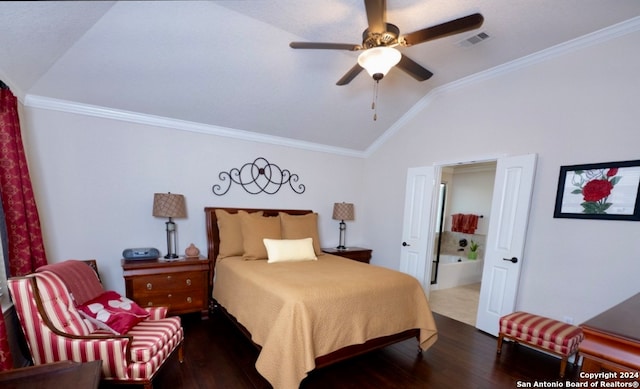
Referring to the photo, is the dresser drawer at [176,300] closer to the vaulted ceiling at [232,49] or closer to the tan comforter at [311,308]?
the tan comforter at [311,308]

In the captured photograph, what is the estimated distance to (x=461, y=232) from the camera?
18.9 ft

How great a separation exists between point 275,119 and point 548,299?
370 centimetres

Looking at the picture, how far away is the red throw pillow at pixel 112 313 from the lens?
5.87 feet

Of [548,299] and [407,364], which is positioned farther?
[548,299]

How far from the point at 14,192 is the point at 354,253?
3.80 meters

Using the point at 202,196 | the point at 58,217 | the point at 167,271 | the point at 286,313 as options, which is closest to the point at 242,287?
the point at 286,313

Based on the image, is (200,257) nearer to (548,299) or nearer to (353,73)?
(353,73)

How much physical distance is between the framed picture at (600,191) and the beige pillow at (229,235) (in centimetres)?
347

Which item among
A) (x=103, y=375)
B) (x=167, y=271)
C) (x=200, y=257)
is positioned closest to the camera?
(x=103, y=375)

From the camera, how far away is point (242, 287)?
2.44 metres

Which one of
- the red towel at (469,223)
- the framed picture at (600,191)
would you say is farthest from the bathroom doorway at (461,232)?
the framed picture at (600,191)

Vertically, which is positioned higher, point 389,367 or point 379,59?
point 379,59

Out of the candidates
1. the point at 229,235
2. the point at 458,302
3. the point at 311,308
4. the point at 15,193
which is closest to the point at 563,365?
the point at 458,302

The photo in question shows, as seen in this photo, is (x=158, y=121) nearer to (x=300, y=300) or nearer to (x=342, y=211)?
(x=300, y=300)
